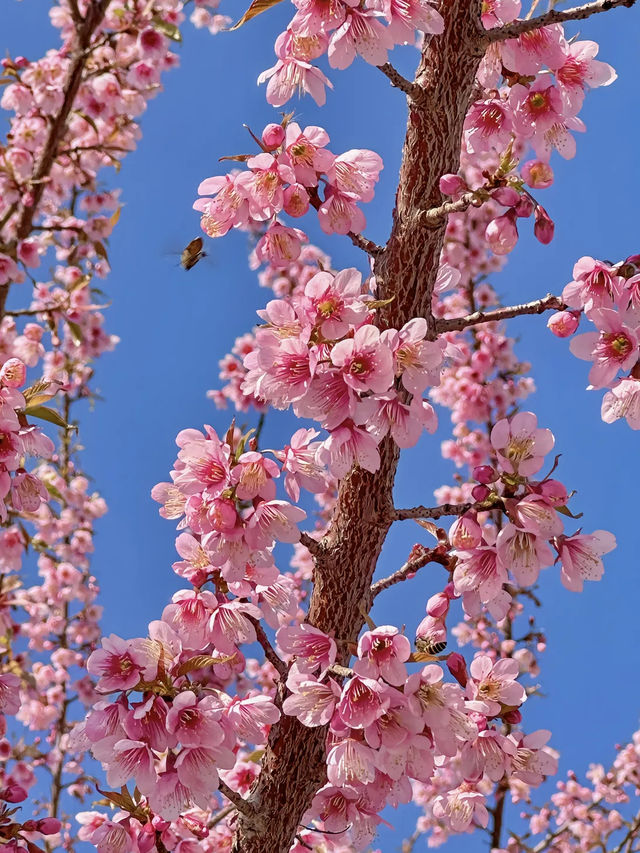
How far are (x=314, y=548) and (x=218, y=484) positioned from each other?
0.45m

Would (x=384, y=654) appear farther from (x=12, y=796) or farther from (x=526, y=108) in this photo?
(x=526, y=108)

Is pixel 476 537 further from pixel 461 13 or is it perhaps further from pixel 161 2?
pixel 161 2

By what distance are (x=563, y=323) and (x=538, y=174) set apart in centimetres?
61

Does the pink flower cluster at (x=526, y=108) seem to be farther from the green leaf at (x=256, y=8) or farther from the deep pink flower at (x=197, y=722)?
the deep pink flower at (x=197, y=722)

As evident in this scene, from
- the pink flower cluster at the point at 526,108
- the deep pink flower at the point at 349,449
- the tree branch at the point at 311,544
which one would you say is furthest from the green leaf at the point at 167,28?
the deep pink flower at the point at 349,449

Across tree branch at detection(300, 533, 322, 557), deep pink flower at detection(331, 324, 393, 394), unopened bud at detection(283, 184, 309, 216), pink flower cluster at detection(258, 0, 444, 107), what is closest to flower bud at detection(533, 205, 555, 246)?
pink flower cluster at detection(258, 0, 444, 107)

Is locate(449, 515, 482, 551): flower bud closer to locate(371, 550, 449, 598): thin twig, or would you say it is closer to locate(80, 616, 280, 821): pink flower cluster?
locate(371, 550, 449, 598): thin twig

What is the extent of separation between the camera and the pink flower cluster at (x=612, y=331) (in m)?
1.84

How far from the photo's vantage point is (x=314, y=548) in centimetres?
210

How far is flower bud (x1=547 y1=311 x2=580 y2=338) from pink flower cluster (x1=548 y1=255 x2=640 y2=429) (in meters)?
0.07

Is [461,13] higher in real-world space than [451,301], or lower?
lower

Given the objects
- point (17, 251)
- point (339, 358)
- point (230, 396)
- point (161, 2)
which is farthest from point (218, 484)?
point (230, 396)

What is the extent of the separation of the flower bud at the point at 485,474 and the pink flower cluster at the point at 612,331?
0.36 meters

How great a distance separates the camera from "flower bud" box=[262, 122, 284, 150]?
1.93 m
